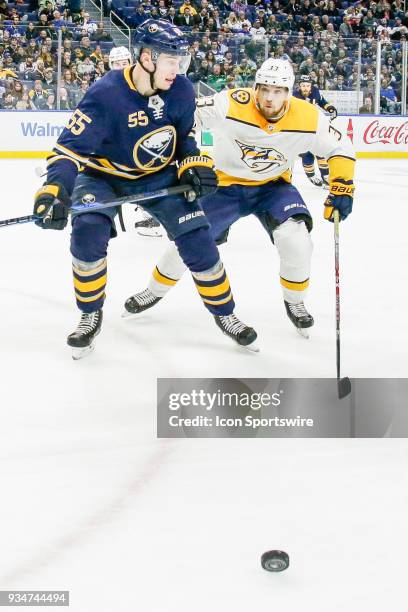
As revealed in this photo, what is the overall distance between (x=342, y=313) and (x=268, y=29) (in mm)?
10193

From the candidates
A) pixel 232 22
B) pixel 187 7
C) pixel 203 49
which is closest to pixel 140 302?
pixel 203 49

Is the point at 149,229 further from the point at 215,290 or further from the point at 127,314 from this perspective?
the point at 215,290

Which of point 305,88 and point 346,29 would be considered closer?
point 305,88

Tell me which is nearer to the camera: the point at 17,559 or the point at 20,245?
the point at 17,559

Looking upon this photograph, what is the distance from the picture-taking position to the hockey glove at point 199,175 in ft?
9.22

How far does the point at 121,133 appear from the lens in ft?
9.06

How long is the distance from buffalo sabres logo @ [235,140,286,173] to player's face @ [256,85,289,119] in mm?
130

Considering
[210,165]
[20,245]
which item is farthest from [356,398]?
[20,245]

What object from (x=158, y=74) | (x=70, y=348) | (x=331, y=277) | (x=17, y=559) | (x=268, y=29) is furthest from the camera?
(x=268, y=29)

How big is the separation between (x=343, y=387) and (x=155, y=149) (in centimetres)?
102

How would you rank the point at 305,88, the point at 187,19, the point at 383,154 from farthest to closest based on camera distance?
the point at 187,19 < the point at 383,154 < the point at 305,88

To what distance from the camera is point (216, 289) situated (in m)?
2.97

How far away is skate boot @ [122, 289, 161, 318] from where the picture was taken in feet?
11.1

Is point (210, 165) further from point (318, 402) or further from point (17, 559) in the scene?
point (17, 559)
